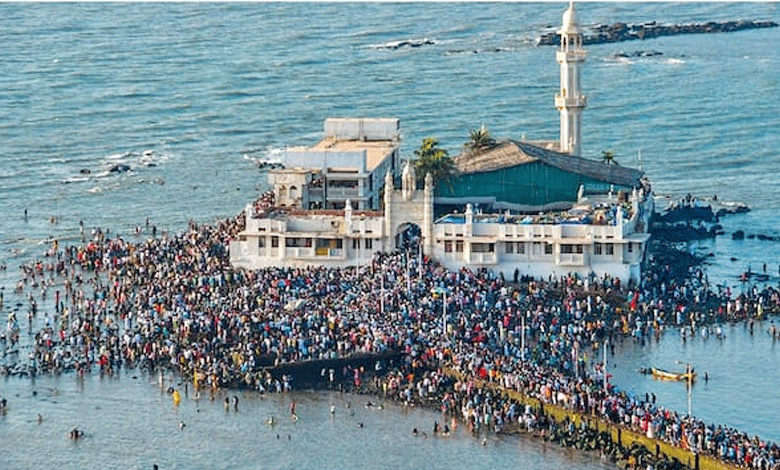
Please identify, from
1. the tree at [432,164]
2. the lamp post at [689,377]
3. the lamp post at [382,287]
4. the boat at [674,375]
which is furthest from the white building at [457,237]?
the boat at [674,375]

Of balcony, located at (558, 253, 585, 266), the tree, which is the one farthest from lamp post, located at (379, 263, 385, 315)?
the tree

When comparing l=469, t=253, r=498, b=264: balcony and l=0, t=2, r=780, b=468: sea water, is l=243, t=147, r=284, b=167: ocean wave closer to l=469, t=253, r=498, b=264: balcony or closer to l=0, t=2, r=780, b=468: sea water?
l=0, t=2, r=780, b=468: sea water

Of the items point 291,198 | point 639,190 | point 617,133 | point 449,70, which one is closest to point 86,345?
point 291,198

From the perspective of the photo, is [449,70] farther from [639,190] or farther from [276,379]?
[276,379]

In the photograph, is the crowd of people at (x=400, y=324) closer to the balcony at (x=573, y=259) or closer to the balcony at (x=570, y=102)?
the balcony at (x=573, y=259)

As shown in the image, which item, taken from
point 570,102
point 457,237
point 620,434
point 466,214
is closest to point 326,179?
point 466,214
